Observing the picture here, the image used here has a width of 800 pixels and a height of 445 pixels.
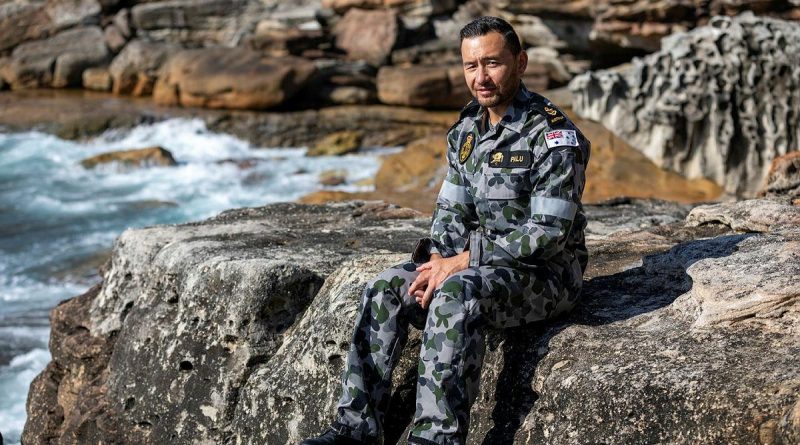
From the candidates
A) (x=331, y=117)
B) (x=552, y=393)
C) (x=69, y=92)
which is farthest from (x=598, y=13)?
(x=552, y=393)

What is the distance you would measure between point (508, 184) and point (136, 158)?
44.8 feet

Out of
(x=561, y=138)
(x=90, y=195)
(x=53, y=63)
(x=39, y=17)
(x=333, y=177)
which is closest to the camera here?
(x=561, y=138)

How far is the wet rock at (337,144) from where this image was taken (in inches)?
695

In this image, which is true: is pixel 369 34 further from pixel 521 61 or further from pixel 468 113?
pixel 521 61

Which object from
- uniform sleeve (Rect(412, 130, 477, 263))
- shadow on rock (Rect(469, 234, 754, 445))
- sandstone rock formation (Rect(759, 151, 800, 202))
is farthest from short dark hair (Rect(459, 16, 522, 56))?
sandstone rock formation (Rect(759, 151, 800, 202))

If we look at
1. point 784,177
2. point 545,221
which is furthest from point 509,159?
point 784,177

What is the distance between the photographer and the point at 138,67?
20875 mm

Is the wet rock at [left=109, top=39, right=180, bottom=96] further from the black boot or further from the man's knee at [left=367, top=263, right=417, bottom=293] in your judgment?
the black boot

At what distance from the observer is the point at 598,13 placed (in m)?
17.2

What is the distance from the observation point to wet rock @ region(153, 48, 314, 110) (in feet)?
61.5

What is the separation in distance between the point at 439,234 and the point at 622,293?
75 cm

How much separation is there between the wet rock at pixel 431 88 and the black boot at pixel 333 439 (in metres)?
14.9

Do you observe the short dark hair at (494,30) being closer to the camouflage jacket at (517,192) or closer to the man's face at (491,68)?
the man's face at (491,68)

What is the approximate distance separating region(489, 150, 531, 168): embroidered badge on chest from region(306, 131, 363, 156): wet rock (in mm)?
13826
